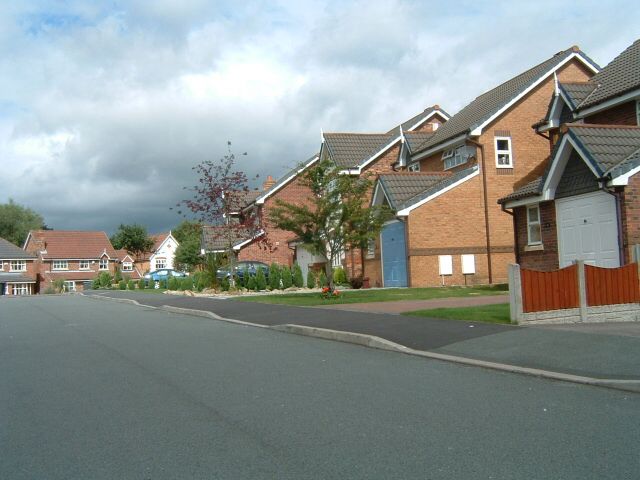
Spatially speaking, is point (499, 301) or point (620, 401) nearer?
point (620, 401)

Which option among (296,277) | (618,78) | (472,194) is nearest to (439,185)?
(472,194)

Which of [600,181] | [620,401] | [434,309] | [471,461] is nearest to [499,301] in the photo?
[434,309]

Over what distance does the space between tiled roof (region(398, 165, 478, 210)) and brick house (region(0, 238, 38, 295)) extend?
205 ft

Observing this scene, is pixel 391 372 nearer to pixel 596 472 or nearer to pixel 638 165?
pixel 596 472

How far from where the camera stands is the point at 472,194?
27.4m

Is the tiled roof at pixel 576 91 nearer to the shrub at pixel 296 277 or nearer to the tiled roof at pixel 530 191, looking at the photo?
the tiled roof at pixel 530 191

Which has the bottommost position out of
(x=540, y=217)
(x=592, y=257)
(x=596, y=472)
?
(x=596, y=472)

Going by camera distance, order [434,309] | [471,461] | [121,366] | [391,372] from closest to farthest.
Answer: [471,461] → [391,372] → [121,366] → [434,309]

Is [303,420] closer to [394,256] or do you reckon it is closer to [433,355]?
[433,355]

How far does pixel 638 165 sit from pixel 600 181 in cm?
94

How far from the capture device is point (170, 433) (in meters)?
6.03

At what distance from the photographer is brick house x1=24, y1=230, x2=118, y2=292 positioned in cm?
7906

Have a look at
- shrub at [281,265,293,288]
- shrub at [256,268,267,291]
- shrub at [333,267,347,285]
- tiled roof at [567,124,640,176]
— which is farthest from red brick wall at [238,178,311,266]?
tiled roof at [567,124,640,176]

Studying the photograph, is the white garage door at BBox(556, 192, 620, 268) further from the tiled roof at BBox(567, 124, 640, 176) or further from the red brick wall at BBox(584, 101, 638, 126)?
the red brick wall at BBox(584, 101, 638, 126)
